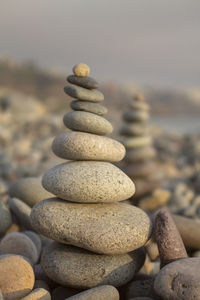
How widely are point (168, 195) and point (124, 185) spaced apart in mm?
6032

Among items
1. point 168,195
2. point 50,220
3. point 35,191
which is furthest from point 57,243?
point 168,195

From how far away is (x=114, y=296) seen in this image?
341 centimetres

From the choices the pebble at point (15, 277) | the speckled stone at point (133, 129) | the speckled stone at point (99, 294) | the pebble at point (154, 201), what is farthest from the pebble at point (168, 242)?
the speckled stone at point (133, 129)

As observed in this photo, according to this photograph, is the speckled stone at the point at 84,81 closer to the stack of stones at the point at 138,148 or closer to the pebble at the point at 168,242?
the pebble at the point at 168,242

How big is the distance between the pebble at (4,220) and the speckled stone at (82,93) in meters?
2.43

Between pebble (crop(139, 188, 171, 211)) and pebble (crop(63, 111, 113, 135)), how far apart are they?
5486 mm

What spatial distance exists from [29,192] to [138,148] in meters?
4.55

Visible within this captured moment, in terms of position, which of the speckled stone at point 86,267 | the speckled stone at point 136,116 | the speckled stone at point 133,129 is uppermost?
the speckled stone at point 136,116

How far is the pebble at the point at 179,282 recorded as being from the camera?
3156 millimetres

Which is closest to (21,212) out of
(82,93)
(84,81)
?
(82,93)

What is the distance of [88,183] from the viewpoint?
390 centimetres

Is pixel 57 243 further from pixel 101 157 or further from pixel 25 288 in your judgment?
pixel 101 157

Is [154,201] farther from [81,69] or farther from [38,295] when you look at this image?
[38,295]

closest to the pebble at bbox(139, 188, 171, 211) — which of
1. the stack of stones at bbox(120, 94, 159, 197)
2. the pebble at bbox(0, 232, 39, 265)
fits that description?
the stack of stones at bbox(120, 94, 159, 197)
